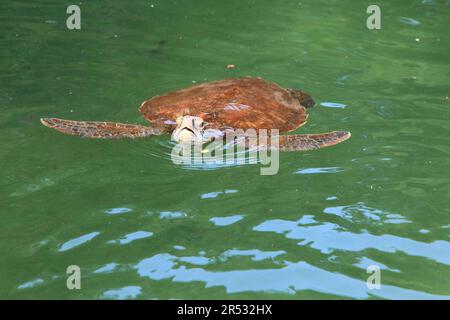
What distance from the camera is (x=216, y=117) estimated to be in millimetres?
7039

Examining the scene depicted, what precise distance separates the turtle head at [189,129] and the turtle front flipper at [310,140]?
839 millimetres

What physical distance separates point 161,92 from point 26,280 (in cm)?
397

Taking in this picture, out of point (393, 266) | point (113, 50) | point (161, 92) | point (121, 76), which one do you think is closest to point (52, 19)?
point (113, 50)

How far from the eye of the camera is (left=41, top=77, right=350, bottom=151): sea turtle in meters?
6.86

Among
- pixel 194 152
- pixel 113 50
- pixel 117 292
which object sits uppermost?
pixel 113 50

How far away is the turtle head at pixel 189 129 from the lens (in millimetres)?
6684

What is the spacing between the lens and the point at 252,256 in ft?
16.8

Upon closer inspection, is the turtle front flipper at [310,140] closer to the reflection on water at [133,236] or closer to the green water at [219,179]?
the green water at [219,179]

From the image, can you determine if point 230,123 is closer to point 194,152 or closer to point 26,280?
point 194,152
